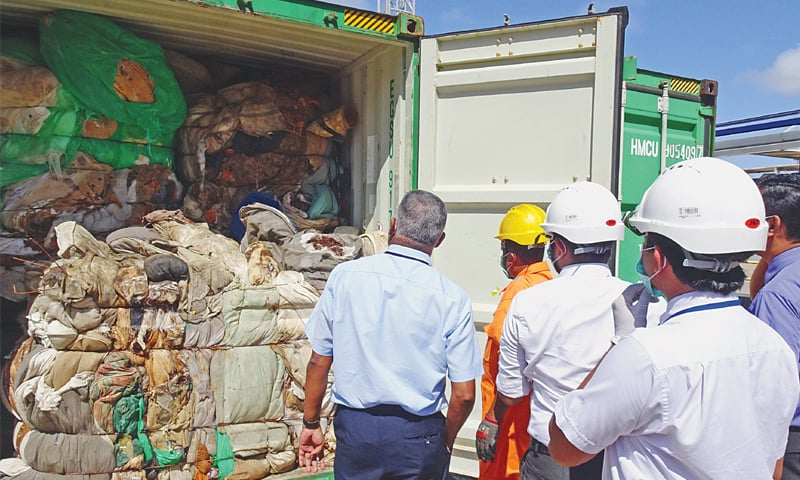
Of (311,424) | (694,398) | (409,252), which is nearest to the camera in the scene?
(694,398)

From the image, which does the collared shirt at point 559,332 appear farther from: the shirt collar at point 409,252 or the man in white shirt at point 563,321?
the shirt collar at point 409,252

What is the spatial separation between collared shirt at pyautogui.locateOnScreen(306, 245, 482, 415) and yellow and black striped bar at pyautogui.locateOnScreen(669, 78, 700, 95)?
2.70 meters

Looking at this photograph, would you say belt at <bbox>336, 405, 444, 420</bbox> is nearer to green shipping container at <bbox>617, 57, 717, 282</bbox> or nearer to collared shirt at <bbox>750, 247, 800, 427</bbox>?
collared shirt at <bbox>750, 247, 800, 427</bbox>

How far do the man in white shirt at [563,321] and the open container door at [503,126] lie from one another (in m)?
1.01

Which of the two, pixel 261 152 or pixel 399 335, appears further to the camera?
pixel 261 152

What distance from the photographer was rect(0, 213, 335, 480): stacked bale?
276 centimetres

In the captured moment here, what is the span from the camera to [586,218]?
7.02 feet

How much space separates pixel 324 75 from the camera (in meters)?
4.71

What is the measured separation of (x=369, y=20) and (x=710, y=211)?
2616mm

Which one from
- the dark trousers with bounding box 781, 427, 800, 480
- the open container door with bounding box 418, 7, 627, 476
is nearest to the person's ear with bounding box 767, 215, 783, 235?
the dark trousers with bounding box 781, 427, 800, 480

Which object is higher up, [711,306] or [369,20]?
[369,20]

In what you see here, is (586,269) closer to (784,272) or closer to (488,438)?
(784,272)

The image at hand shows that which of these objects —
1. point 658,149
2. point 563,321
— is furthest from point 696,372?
point 658,149

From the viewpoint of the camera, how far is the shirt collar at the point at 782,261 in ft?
6.33
